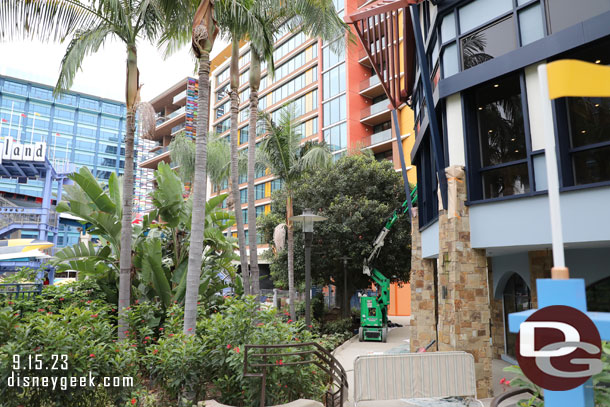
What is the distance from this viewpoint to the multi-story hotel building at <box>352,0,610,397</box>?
7488 mm

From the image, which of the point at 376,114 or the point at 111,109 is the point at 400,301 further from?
the point at 111,109

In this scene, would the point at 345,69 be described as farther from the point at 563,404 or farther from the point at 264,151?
the point at 563,404

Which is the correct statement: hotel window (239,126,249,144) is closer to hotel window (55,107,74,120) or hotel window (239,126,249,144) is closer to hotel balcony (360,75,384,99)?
hotel balcony (360,75,384,99)

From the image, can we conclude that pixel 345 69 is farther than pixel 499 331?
Yes

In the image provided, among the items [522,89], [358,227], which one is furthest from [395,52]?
[358,227]

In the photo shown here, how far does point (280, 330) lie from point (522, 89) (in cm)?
658

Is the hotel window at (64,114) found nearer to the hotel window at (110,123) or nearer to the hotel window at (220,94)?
the hotel window at (110,123)

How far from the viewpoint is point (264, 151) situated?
18.7 metres

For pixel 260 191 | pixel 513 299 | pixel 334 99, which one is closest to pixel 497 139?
pixel 513 299

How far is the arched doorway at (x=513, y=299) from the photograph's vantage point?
480 inches

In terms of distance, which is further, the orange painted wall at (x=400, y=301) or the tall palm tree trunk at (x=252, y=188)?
the orange painted wall at (x=400, y=301)

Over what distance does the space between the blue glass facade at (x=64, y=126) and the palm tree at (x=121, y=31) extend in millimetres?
63665

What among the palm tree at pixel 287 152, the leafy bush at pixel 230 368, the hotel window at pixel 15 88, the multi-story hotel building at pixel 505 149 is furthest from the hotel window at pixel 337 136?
the hotel window at pixel 15 88

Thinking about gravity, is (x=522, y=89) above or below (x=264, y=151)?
below
